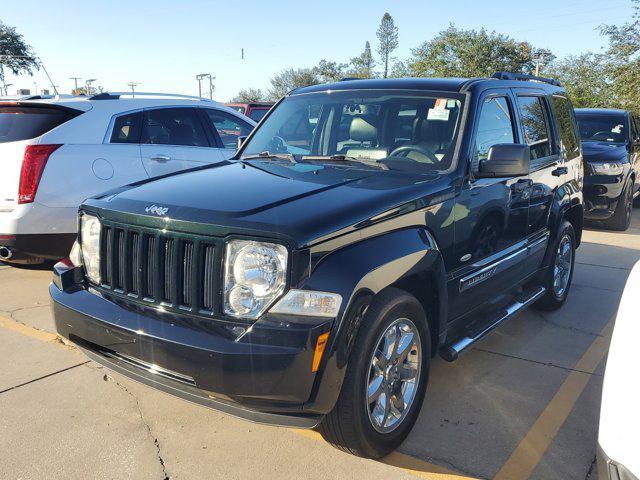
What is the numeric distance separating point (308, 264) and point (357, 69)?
6543cm

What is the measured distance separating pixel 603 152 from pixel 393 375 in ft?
25.7

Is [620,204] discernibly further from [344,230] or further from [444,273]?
[344,230]

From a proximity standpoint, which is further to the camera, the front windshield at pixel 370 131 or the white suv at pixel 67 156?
the white suv at pixel 67 156

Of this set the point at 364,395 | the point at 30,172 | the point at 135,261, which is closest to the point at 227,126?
the point at 30,172

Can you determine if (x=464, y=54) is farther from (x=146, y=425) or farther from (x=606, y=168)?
(x=146, y=425)

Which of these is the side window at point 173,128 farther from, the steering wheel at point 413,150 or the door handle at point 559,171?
the door handle at point 559,171

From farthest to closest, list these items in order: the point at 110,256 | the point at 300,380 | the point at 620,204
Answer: the point at 620,204, the point at 110,256, the point at 300,380

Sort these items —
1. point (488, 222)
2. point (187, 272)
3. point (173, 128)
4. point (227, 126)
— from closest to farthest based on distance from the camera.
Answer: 1. point (187, 272)
2. point (488, 222)
3. point (173, 128)
4. point (227, 126)

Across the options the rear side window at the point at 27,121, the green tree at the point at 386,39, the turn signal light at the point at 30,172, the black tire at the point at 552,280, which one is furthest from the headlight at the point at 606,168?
the green tree at the point at 386,39

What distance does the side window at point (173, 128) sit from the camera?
6133mm

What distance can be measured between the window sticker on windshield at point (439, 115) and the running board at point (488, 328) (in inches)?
55.1

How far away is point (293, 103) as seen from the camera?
4.48 m

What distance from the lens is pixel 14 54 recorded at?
1599 inches

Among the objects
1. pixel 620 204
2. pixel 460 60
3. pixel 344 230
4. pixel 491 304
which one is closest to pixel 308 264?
pixel 344 230
